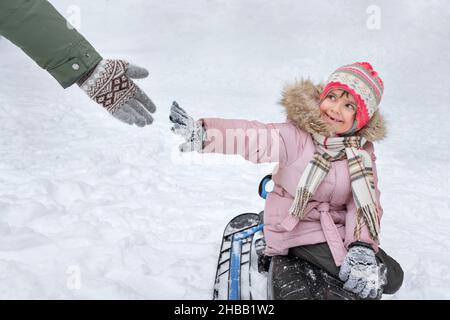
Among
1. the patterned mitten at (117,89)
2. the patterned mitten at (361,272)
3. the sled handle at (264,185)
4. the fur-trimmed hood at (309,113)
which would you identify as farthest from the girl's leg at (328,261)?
the patterned mitten at (117,89)

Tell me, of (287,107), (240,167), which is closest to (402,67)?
(240,167)

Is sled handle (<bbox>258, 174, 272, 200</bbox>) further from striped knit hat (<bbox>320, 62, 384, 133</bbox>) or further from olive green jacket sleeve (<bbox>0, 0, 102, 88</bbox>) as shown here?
olive green jacket sleeve (<bbox>0, 0, 102, 88</bbox>)

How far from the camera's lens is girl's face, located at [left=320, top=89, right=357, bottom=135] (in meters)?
2.44

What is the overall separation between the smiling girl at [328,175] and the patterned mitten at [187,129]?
13 centimetres

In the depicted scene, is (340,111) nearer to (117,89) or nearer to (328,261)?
(328,261)

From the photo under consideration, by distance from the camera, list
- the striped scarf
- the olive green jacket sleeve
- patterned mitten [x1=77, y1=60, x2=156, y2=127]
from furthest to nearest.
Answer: the striped scarf
patterned mitten [x1=77, y1=60, x2=156, y2=127]
the olive green jacket sleeve

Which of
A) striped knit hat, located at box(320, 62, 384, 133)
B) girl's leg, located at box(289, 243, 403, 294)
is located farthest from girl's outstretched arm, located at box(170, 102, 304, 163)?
girl's leg, located at box(289, 243, 403, 294)

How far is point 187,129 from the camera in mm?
2061

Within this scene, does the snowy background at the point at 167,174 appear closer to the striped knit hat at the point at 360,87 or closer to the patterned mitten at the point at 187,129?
the striped knit hat at the point at 360,87

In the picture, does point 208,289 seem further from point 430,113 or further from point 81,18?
point 81,18

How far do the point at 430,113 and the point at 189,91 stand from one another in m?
5.46

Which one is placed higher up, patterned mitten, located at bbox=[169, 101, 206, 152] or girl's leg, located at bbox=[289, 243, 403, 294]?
patterned mitten, located at bbox=[169, 101, 206, 152]

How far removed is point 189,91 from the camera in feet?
33.1

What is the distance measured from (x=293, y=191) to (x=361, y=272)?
595mm
